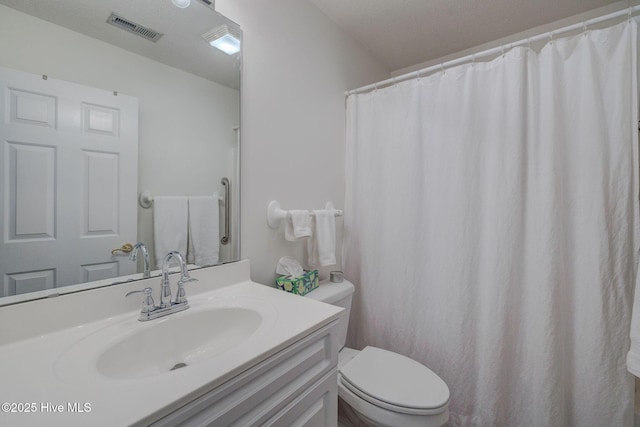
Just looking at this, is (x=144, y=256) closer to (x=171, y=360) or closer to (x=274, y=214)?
(x=171, y=360)

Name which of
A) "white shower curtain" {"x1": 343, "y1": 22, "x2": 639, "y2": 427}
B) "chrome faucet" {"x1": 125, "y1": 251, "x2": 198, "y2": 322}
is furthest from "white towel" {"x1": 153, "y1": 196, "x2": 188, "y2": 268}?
"white shower curtain" {"x1": 343, "y1": 22, "x2": 639, "y2": 427}

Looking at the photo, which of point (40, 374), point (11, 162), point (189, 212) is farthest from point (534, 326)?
point (11, 162)

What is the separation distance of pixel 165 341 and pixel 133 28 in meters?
1.07

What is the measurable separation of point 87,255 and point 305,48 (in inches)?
56.0

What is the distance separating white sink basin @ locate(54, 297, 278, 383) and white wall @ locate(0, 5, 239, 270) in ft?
1.04

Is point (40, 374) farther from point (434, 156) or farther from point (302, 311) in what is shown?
point (434, 156)

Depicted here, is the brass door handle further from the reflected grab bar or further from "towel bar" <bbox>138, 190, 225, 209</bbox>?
the reflected grab bar

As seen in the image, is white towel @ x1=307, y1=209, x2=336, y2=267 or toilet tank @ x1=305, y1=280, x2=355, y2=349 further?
white towel @ x1=307, y1=209, x2=336, y2=267

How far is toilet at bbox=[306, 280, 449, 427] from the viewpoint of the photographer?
1.02 meters

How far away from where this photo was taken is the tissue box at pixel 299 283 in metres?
1.29

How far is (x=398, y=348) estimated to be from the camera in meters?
1.59

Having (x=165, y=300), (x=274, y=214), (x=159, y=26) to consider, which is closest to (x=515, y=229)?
(x=274, y=214)

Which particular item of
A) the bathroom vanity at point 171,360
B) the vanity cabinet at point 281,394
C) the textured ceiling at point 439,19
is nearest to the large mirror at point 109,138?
the bathroom vanity at point 171,360

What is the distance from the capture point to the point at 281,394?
0.71m
